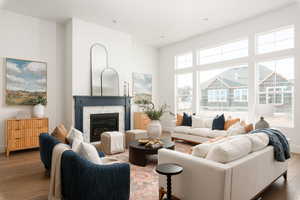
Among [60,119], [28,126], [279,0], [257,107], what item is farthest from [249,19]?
[28,126]

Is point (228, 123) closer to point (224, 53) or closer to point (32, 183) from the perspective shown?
point (224, 53)

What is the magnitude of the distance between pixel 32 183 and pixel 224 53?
5.93m

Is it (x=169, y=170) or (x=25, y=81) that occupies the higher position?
(x=25, y=81)

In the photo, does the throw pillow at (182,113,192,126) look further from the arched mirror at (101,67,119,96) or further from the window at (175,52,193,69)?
the arched mirror at (101,67,119,96)

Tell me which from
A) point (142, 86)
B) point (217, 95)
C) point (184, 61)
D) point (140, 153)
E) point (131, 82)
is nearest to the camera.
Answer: point (140, 153)

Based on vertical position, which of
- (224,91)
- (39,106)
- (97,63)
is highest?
(97,63)

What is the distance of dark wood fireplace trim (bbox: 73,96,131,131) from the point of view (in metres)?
5.06

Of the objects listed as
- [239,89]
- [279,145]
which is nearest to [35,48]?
[279,145]

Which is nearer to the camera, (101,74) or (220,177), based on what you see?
(220,177)

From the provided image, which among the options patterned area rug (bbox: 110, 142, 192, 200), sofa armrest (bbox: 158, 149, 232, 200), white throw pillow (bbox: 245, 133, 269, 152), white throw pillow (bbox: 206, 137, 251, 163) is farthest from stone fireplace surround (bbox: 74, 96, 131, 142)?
white throw pillow (bbox: 245, 133, 269, 152)

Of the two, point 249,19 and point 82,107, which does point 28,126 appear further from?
point 249,19

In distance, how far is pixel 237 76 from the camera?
221 inches

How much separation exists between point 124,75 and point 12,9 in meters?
3.34

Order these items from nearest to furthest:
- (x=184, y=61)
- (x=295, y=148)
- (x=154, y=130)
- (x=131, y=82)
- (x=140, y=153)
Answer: (x=140, y=153) < (x=154, y=130) < (x=295, y=148) < (x=131, y=82) < (x=184, y=61)
